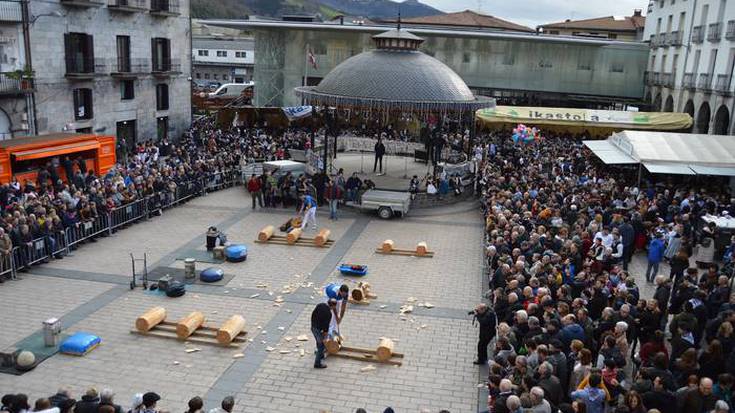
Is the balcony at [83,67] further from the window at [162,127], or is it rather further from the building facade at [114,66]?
the window at [162,127]

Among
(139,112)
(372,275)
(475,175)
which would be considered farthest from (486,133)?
(372,275)

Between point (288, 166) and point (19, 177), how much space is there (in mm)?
10493

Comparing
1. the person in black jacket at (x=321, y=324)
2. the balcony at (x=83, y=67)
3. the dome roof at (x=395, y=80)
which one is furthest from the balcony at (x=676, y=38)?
the person in black jacket at (x=321, y=324)

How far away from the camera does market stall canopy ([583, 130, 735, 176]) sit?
22.8 meters

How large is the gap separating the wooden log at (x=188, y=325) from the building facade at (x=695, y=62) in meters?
30.7

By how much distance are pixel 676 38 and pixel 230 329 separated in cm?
3973

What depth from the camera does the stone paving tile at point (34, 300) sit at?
13.2 metres

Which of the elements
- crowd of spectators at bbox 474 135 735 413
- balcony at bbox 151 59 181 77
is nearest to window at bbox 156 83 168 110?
balcony at bbox 151 59 181 77

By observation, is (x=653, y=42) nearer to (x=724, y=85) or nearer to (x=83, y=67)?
(x=724, y=85)

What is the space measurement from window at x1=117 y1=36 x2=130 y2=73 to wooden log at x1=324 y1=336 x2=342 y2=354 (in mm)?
27028

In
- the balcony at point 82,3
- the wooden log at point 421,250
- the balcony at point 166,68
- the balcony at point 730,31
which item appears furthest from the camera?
the balcony at point 166,68

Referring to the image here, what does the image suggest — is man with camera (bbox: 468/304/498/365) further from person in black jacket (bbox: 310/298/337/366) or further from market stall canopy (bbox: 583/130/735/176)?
market stall canopy (bbox: 583/130/735/176)

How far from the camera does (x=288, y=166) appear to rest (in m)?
26.8

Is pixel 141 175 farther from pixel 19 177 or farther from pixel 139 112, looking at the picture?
pixel 139 112
